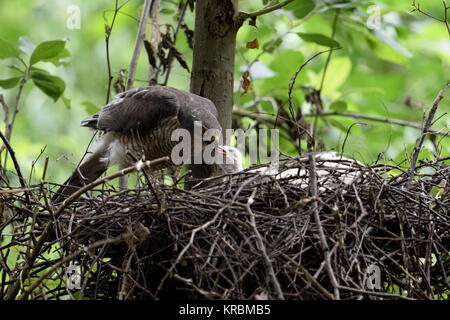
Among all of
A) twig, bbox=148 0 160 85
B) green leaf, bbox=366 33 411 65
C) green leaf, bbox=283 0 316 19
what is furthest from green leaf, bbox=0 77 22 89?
green leaf, bbox=366 33 411 65

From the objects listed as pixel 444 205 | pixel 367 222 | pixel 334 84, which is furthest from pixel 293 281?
pixel 334 84

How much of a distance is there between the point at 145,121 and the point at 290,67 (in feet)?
3.84

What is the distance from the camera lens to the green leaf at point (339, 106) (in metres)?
3.85

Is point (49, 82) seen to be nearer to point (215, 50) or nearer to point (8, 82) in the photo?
point (8, 82)

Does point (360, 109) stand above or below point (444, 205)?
above

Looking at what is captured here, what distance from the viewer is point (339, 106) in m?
3.87

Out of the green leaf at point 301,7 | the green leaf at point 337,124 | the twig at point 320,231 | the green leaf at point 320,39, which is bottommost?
the twig at point 320,231

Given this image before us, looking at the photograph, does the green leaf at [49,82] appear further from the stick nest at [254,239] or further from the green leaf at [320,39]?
the green leaf at [320,39]

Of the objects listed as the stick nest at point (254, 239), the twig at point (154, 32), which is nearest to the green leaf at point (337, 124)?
the twig at point (154, 32)

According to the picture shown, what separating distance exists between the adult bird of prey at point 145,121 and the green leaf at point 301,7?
0.85 m

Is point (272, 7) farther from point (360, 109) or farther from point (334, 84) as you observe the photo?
point (360, 109)

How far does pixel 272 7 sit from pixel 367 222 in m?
1.23

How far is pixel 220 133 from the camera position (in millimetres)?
3170

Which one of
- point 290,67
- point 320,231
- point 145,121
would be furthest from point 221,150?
point 320,231
